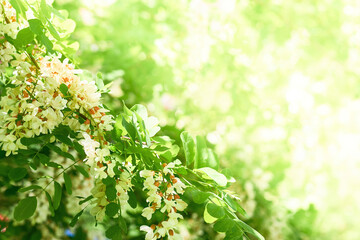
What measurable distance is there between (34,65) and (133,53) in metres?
1.19

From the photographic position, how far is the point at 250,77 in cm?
218

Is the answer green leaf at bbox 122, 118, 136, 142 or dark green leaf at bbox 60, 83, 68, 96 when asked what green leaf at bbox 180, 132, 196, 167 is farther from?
dark green leaf at bbox 60, 83, 68, 96

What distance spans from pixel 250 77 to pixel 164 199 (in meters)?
1.71

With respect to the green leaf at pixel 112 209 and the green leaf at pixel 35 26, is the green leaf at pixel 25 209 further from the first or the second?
the green leaf at pixel 35 26

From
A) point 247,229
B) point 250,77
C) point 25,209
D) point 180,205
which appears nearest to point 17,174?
point 25,209

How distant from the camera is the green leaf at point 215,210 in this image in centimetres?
58

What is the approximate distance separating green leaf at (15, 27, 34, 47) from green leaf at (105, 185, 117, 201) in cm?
28

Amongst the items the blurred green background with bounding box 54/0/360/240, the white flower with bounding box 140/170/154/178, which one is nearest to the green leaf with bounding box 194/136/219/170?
the white flower with bounding box 140/170/154/178

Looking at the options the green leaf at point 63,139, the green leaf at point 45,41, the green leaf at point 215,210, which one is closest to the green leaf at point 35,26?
the green leaf at point 45,41

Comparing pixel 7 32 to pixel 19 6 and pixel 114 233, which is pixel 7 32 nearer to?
pixel 19 6

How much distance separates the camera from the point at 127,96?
65.9 inches

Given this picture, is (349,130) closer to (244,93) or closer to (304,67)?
(304,67)

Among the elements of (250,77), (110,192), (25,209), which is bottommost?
(25,209)

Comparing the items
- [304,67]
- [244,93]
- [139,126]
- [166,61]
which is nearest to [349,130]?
[304,67]
